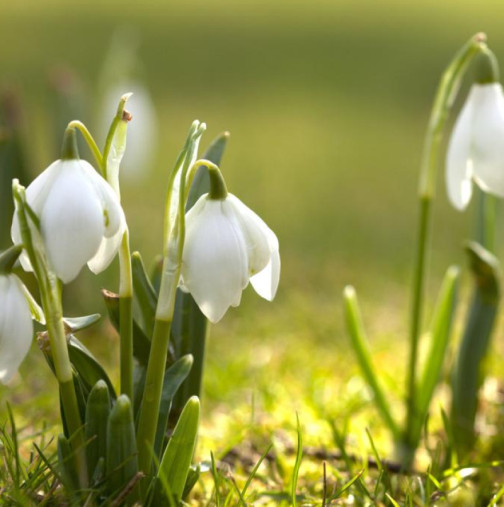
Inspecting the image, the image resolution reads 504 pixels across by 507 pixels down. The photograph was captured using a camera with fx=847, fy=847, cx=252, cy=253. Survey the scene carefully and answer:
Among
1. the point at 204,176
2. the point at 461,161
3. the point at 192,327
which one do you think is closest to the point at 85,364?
the point at 192,327

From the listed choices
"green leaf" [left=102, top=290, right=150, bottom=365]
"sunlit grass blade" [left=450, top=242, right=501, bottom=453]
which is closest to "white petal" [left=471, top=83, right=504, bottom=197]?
"sunlit grass blade" [left=450, top=242, right=501, bottom=453]

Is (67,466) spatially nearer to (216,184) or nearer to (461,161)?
(216,184)

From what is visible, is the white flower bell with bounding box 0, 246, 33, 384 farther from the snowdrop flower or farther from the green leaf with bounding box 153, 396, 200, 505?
the snowdrop flower

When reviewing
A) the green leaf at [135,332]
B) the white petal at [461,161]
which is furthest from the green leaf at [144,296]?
the white petal at [461,161]

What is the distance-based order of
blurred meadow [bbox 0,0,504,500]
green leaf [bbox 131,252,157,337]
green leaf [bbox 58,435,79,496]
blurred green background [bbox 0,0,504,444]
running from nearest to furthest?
green leaf [bbox 58,435,79,496] < green leaf [bbox 131,252,157,337] < blurred meadow [bbox 0,0,504,500] < blurred green background [bbox 0,0,504,444]

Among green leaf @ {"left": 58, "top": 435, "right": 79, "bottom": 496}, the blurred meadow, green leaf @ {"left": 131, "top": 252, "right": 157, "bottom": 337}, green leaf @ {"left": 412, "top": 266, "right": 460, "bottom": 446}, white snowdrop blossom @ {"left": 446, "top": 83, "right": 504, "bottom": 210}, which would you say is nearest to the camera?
green leaf @ {"left": 58, "top": 435, "right": 79, "bottom": 496}
